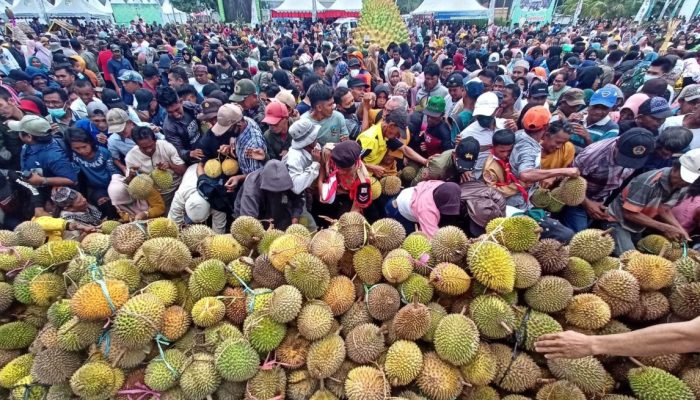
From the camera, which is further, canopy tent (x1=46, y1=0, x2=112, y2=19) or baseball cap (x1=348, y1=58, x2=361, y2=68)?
canopy tent (x1=46, y1=0, x2=112, y2=19)

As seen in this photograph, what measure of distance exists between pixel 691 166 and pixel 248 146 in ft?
12.4

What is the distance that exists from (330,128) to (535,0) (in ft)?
96.0

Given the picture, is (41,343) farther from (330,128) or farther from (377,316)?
(330,128)

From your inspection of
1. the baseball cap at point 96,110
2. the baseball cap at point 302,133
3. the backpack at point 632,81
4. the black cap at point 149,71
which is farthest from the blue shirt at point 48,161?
the backpack at point 632,81

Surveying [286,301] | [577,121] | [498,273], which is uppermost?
[577,121]

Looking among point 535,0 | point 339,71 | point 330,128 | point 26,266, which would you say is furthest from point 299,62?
point 535,0

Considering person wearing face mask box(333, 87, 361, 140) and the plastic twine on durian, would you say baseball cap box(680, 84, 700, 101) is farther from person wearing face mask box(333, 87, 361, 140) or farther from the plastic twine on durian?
the plastic twine on durian

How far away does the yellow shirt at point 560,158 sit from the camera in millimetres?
3582

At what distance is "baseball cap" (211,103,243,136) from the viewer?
11.7 feet

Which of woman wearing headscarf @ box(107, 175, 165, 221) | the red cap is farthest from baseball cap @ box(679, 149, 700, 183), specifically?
the red cap

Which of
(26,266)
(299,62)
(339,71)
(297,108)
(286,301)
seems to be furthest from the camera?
(299,62)

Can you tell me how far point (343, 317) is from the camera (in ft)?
6.27

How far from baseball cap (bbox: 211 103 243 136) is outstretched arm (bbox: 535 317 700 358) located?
3301 millimetres

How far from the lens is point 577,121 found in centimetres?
436
